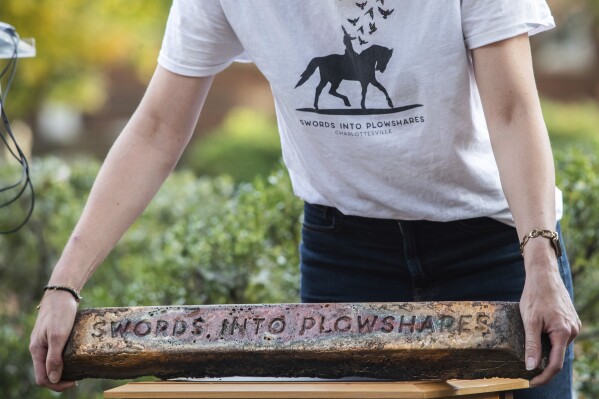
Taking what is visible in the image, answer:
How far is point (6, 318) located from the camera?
16.5 ft

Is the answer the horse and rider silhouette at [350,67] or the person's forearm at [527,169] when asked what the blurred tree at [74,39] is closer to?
the horse and rider silhouette at [350,67]

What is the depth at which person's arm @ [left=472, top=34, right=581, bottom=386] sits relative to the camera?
1.68 metres

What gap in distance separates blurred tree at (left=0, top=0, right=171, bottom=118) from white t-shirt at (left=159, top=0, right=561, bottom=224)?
774 centimetres

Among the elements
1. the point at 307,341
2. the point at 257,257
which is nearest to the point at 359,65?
the point at 307,341

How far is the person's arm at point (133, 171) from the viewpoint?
2098 millimetres

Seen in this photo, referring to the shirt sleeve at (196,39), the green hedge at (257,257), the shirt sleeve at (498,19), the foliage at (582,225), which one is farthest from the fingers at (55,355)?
the foliage at (582,225)

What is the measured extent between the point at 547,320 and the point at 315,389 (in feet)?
1.36

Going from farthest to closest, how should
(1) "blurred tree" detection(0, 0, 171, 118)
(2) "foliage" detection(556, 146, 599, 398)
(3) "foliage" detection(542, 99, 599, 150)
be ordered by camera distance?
1. (3) "foliage" detection(542, 99, 599, 150)
2. (1) "blurred tree" detection(0, 0, 171, 118)
3. (2) "foliage" detection(556, 146, 599, 398)

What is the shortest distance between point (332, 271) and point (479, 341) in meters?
0.77

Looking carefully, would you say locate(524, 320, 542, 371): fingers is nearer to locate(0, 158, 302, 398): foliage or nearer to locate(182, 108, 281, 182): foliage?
locate(0, 158, 302, 398): foliage

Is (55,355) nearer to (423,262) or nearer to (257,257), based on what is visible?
(423,262)

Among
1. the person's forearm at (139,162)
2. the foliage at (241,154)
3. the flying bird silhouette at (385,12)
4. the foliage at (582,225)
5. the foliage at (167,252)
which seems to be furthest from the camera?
the foliage at (241,154)

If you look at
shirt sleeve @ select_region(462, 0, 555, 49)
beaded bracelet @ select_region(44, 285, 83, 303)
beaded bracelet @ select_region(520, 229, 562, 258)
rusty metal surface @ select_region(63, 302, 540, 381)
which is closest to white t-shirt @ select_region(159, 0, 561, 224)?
shirt sleeve @ select_region(462, 0, 555, 49)

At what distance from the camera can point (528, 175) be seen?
1.85 metres
